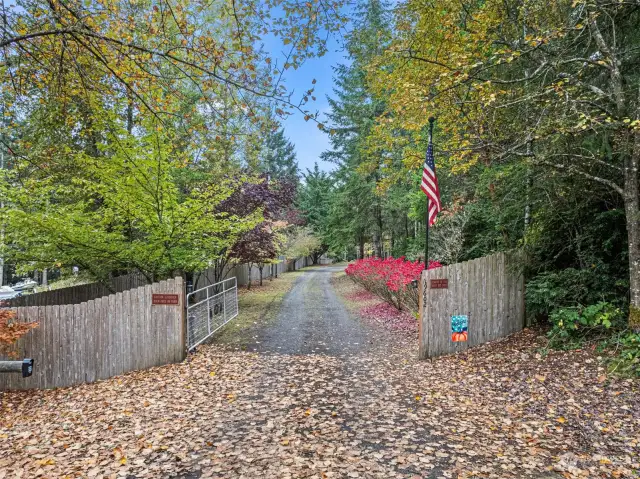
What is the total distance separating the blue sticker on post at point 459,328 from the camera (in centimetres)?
651

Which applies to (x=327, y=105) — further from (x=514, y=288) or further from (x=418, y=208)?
(x=514, y=288)

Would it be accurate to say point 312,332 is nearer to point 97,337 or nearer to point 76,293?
point 97,337

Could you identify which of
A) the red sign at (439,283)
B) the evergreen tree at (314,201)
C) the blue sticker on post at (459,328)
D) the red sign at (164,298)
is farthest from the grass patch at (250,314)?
the evergreen tree at (314,201)

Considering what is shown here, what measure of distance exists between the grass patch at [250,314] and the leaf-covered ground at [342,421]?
2.11m

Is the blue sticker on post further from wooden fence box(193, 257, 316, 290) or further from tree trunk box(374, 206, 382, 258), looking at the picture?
tree trunk box(374, 206, 382, 258)

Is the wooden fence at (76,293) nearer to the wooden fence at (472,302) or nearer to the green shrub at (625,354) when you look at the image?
the wooden fence at (472,302)

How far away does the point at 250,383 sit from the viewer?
554 cm

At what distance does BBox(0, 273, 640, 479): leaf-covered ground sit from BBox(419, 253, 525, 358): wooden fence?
0.37m

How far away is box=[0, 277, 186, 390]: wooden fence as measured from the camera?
244 inches

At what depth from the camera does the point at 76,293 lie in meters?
11.3

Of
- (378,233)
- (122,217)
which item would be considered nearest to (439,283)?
(122,217)

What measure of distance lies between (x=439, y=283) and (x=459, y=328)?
2.97 feet

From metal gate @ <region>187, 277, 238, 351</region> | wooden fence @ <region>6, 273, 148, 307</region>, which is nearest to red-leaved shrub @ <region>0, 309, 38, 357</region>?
metal gate @ <region>187, 277, 238, 351</region>

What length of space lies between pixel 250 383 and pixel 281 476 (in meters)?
2.50
